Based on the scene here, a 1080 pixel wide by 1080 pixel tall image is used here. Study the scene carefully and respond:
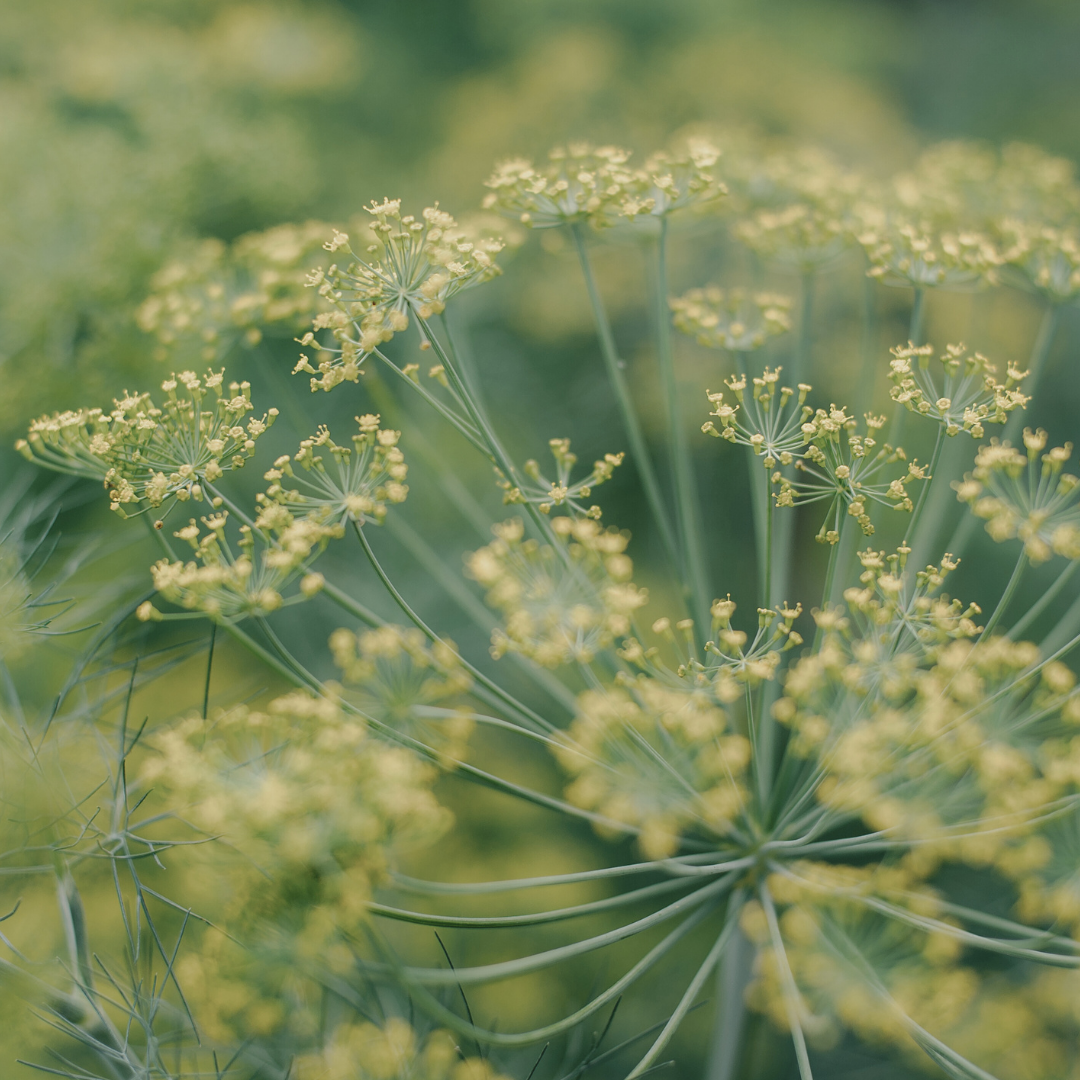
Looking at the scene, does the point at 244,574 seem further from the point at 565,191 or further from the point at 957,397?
the point at 957,397

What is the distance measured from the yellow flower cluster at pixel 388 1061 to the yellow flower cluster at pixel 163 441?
50.3 inches

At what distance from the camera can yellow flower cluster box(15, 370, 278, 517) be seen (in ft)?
5.76

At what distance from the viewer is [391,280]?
186 cm

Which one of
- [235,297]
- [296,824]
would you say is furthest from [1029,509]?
[235,297]

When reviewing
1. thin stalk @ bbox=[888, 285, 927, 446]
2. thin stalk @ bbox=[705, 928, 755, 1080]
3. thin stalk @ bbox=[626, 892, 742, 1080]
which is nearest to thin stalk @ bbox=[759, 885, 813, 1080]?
thin stalk @ bbox=[626, 892, 742, 1080]

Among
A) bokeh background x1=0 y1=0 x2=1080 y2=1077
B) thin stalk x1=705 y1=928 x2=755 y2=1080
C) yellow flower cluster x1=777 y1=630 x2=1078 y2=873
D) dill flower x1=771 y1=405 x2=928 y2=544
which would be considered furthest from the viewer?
bokeh background x1=0 y1=0 x2=1080 y2=1077

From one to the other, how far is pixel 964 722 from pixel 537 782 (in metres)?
2.98

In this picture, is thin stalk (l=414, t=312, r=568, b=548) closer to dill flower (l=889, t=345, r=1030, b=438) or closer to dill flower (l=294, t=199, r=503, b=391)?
dill flower (l=294, t=199, r=503, b=391)

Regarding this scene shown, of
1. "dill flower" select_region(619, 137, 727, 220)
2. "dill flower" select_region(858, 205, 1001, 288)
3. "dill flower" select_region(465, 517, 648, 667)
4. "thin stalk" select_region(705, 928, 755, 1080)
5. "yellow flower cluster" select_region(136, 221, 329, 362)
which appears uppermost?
"dill flower" select_region(619, 137, 727, 220)

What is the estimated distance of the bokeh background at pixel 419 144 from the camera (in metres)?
3.48

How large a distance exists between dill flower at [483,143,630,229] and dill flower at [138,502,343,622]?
39.2 inches

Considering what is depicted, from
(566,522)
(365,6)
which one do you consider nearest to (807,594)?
(566,522)

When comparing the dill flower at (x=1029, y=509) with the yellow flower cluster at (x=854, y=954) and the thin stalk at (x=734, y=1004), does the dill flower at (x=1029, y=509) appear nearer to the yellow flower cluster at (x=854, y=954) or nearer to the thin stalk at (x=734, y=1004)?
the yellow flower cluster at (x=854, y=954)

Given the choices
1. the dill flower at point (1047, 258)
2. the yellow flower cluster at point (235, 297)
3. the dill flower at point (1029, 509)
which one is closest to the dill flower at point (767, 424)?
the dill flower at point (1029, 509)
